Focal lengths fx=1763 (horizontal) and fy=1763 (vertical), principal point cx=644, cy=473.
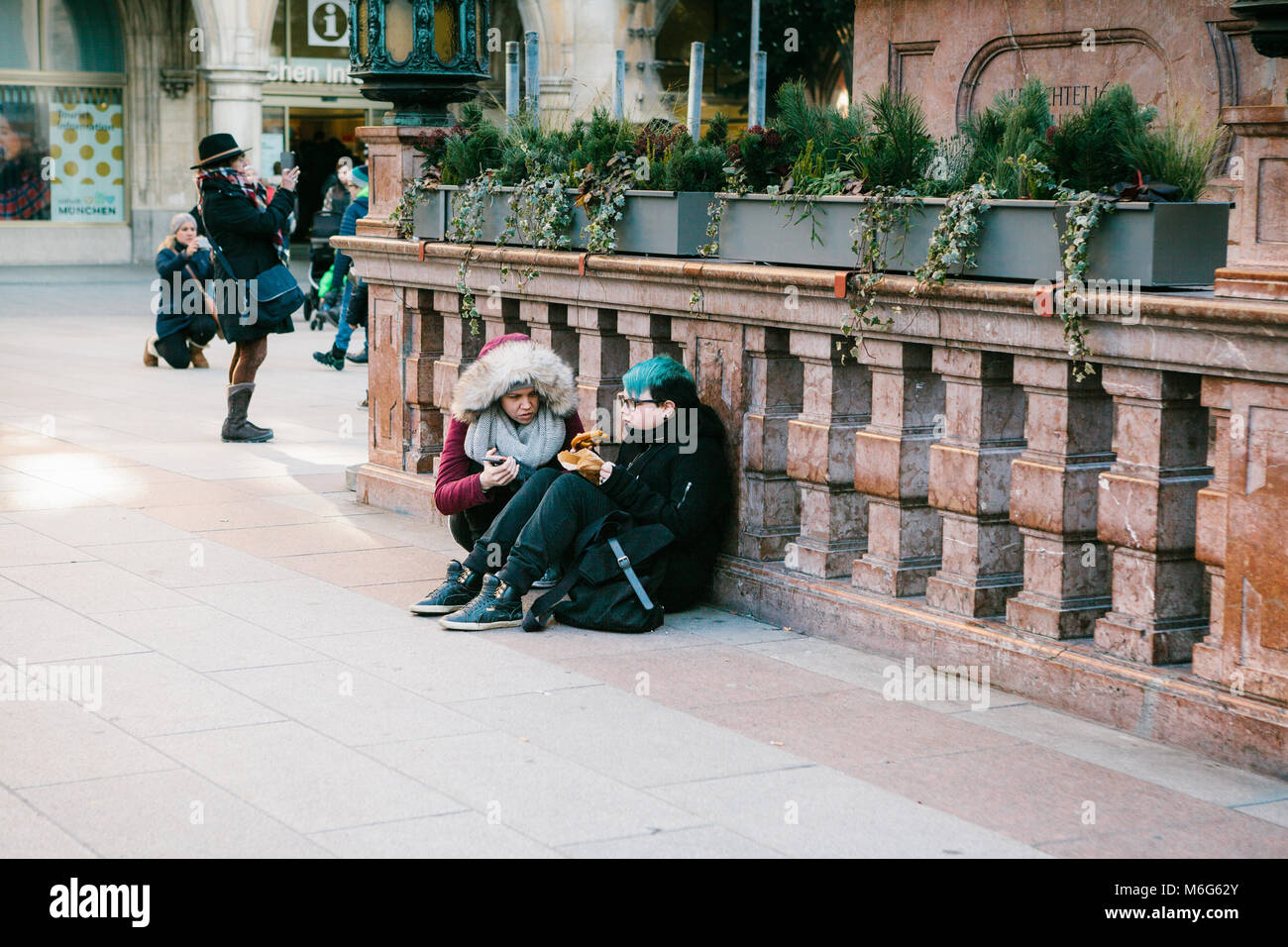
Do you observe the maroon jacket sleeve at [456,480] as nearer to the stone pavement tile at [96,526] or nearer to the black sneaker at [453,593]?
the black sneaker at [453,593]

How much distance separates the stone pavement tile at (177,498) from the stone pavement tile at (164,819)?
384 centimetres

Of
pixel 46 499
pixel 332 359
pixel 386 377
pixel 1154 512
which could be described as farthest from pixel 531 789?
pixel 332 359

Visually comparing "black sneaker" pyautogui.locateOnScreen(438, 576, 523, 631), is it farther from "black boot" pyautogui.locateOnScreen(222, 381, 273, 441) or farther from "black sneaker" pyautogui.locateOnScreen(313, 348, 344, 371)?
"black sneaker" pyautogui.locateOnScreen(313, 348, 344, 371)

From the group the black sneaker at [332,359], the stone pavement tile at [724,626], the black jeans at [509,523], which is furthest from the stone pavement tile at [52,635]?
→ the black sneaker at [332,359]

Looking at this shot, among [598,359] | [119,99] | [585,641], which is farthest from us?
[119,99]

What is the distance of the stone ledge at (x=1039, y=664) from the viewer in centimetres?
489

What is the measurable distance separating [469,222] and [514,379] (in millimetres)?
1628

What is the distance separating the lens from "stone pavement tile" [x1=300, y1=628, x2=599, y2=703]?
5.70 meters

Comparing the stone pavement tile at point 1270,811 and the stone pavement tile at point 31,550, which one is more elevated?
the stone pavement tile at point 31,550

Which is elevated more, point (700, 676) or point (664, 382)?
point (664, 382)

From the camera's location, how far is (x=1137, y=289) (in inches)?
201

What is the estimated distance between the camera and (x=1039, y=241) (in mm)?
5379

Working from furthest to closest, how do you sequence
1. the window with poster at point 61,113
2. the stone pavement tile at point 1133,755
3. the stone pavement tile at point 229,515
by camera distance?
the window with poster at point 61,113
the stone pavement tile at point 229,515
the stone pavement tile at point 1133,755

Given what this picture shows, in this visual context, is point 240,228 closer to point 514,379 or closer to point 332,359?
point 332,359
